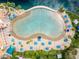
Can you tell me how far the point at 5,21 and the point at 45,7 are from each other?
0.53 metres

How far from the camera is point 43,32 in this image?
10.9m

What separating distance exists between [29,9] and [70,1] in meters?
0.52

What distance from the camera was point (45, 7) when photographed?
10914mm

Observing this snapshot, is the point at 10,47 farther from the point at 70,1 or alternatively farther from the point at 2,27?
the point at 70,1

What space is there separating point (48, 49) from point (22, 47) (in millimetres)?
324

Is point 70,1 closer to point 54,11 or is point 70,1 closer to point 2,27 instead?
point 54,11

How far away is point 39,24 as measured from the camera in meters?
10.9

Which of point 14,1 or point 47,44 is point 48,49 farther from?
point 14,1

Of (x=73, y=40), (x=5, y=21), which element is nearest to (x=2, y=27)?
(x=5, y=21)

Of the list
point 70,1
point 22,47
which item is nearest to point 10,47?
point 22,47

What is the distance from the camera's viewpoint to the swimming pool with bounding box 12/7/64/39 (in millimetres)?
10930

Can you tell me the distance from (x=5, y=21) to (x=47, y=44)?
59cm

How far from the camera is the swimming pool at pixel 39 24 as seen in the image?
10.9 metres

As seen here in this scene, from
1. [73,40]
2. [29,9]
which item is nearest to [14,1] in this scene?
[29,9]
